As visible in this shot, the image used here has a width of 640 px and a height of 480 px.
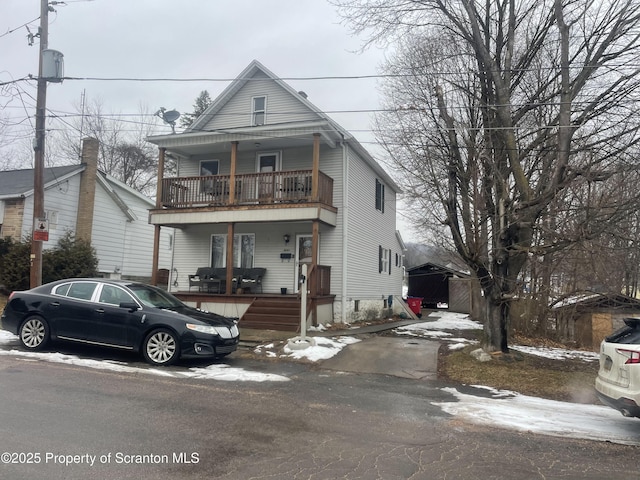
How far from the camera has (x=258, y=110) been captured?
17.6m

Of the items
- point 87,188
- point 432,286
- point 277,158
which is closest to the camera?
point 277,158

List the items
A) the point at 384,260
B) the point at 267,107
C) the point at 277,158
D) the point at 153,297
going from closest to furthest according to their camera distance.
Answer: the point at 153,297
the point at 277,158
the point at 267,107
the point at 384,260

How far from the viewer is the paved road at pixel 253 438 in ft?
13.4

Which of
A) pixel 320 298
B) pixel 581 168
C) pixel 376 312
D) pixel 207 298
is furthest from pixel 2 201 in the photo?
pixel 581 168

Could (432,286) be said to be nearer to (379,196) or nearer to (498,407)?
(379,196)

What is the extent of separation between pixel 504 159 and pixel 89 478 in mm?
10428

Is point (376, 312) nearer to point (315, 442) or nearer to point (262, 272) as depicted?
point (262, 272)

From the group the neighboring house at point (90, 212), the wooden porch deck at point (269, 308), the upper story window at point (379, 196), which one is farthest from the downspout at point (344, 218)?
the neighboring house at point (90, 212)

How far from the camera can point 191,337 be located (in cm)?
848

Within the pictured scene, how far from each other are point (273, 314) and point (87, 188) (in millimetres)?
11723

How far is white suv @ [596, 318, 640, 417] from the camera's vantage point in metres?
5.10

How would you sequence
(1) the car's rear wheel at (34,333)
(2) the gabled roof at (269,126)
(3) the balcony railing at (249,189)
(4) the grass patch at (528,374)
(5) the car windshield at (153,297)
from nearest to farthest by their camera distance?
(4) the grass patch at (528,374) → (5) the car windshield at (153,297) → (1) the car's rear wheel at (34,333) → (3) the balcony railing at (249,189) → (2) the gabled roof at (269,126)

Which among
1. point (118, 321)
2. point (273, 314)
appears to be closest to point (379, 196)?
point (273, 314)

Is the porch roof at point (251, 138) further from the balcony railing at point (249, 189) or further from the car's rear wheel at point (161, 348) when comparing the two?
the car's rear wheel at point (161, 348)
